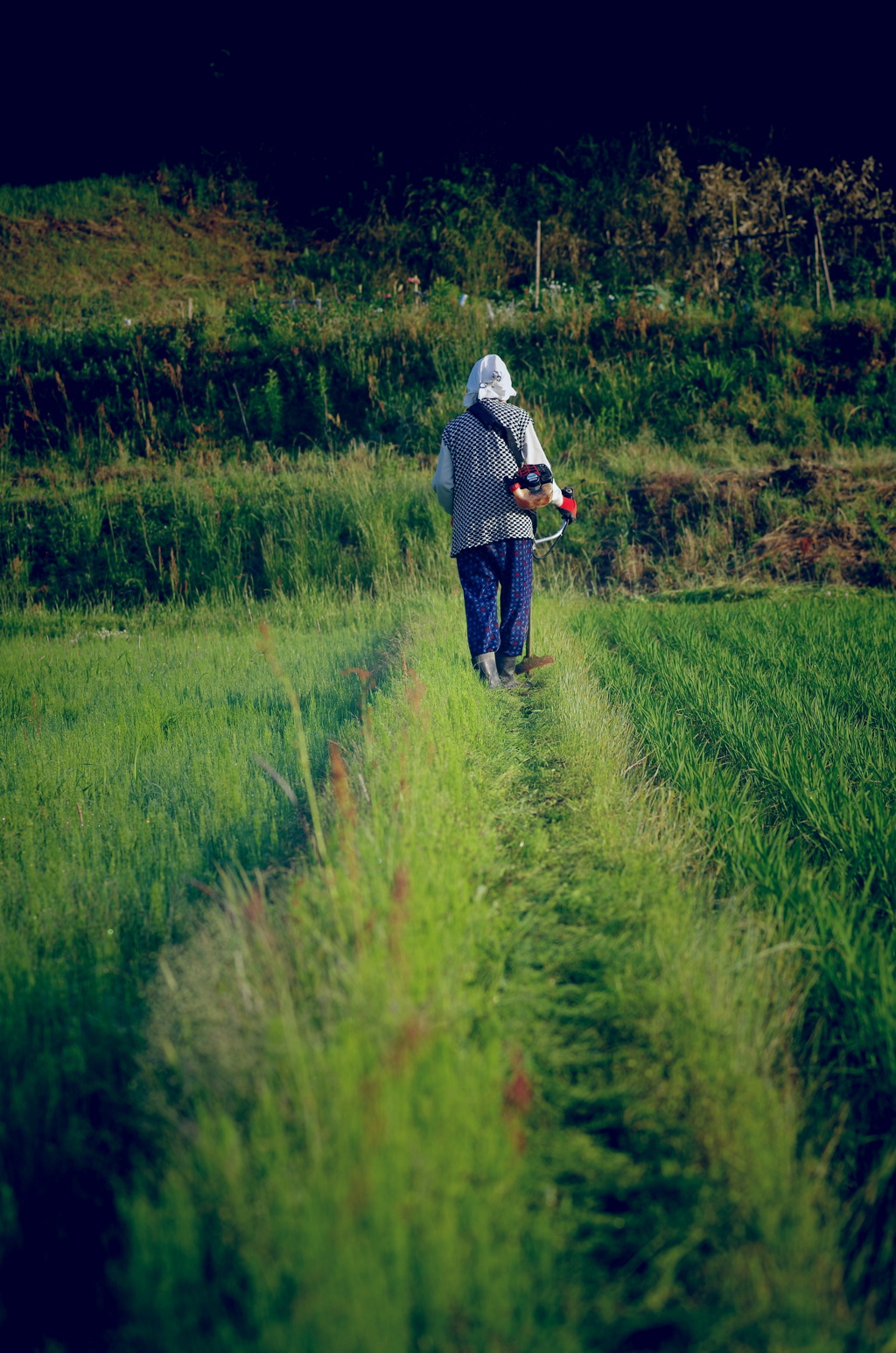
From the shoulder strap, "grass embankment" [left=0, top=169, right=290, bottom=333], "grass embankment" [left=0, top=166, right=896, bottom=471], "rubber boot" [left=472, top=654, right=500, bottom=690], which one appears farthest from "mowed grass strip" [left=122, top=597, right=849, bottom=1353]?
"grass embankment" [left=0, top=169, right=290, bottom=333]

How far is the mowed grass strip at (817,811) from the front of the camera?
1.56m

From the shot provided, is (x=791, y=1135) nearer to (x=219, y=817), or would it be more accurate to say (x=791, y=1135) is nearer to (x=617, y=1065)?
(x=617, y=1065)

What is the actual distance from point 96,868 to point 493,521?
9.57ft

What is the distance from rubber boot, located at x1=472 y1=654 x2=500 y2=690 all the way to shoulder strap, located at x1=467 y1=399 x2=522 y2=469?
43.8 inches

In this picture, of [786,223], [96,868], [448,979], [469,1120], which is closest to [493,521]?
[96,868]

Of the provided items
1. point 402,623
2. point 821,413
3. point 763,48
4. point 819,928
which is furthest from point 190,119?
point 819,928

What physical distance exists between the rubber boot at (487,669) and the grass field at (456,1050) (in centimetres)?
126

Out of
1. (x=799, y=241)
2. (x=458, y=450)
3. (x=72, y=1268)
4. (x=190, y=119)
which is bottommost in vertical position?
(x=72, y=1268)

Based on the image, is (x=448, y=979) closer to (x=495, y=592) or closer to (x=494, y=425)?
(x=495, y=592)

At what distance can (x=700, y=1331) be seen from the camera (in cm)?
113

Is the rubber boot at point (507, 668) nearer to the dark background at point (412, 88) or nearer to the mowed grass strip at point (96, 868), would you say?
the mowed grass strip at point (96, 868)

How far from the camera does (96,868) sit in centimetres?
262

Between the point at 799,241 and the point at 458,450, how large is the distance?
43.7ft

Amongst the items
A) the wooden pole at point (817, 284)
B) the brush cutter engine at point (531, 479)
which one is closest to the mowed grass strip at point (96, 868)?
the brush cutter engine at point (531, 479)
